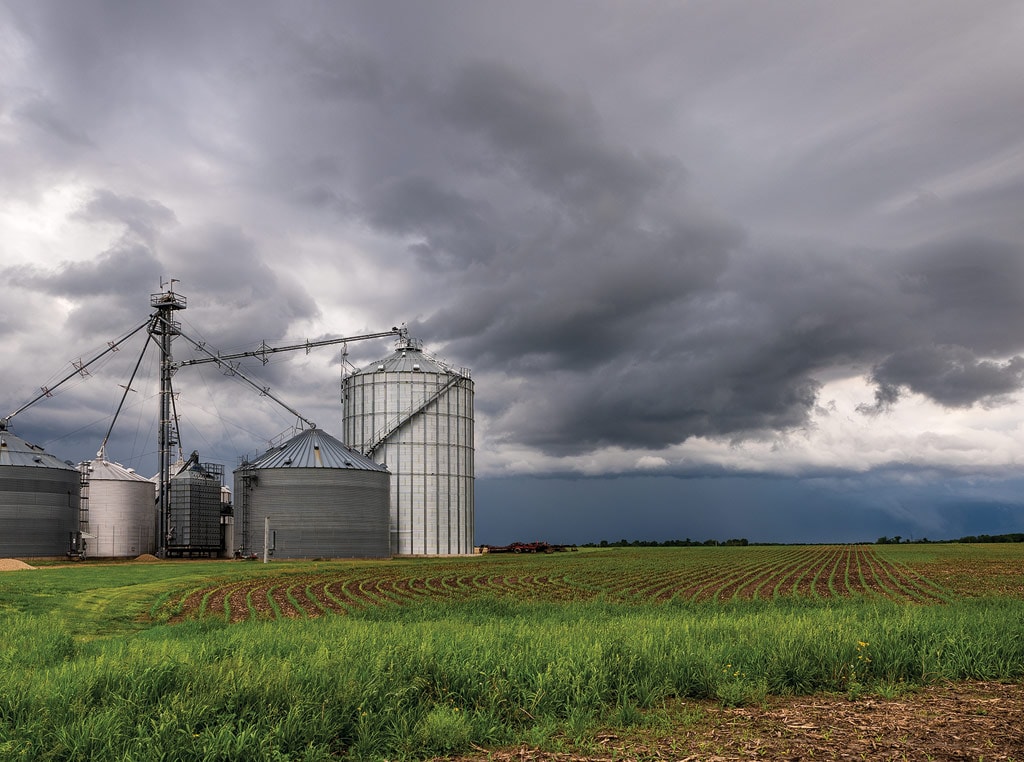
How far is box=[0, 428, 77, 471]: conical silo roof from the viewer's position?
84.4m

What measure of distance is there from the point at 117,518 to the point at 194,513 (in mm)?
10214

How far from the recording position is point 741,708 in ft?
41.9

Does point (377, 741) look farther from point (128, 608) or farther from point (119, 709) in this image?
point (128, 608)

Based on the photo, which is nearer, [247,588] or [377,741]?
[377,741]

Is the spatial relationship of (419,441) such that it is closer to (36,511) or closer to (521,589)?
(36,511)

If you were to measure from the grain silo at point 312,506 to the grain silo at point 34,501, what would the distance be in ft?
59.4

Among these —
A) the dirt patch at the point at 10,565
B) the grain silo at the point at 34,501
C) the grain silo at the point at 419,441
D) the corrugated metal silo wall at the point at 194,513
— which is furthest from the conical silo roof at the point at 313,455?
the dirt patch at the point at 10,565

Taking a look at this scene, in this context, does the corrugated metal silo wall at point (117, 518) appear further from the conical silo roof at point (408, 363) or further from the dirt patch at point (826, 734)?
the dirt patch at point (826, 734)

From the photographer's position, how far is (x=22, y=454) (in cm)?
8588

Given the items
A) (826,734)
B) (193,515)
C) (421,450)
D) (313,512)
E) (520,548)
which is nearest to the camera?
(826,734)

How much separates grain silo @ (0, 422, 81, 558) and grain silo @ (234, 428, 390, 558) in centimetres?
1809

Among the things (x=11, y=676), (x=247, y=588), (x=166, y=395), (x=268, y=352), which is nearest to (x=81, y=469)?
(x=166, y=395)

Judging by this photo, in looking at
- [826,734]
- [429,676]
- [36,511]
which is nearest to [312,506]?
[36,511]

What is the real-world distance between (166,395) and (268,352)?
15.6 m
